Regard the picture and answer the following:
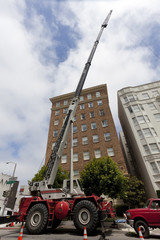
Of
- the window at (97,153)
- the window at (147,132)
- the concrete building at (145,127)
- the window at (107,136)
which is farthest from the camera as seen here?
the window at (107,136)

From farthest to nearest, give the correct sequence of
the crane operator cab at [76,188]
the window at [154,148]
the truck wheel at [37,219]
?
→ the window at [154,148], the crane operator cab at [76,188], the truck wheel at [37,219]

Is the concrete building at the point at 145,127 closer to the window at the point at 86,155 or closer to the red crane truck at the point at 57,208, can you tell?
the window at the point at 86,155

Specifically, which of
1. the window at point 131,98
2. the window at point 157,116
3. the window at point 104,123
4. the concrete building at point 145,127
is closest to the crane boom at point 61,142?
the window at point 104,123

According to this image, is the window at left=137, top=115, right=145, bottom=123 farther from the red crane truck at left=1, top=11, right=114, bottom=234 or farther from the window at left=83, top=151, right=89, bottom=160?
the red crane truck at left=1, top=11, right=114, bottom=234

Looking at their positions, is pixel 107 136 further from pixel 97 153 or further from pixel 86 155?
pixel 86 155

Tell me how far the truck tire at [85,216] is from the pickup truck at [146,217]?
2322 millimetres

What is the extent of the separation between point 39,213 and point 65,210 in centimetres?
168

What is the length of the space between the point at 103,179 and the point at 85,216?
8146 mm

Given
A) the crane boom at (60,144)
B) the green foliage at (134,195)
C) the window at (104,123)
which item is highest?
the window at (104,123)

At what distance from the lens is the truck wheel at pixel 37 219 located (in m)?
7.51

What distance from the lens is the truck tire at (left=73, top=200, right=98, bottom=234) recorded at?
22.3 feet

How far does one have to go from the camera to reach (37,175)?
720 inches

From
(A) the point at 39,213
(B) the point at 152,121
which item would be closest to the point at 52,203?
(A) the point at 39,213

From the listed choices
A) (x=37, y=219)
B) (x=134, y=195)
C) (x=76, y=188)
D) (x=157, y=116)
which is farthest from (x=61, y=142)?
(x=157, y=116)
